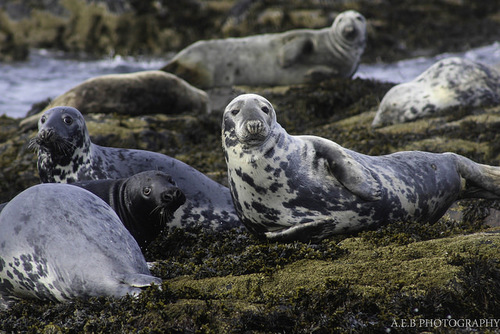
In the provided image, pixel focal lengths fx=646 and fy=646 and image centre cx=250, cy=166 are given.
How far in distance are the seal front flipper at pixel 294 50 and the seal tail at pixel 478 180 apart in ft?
23.6

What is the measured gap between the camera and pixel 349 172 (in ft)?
13.0

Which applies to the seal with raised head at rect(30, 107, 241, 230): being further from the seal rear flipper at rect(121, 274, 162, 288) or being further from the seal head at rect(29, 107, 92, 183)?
the seal rear flipper at rect(121, 274, 162, 288)

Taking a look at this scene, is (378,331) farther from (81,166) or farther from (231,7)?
(231,7)

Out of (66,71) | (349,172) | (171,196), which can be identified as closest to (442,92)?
(349,172)

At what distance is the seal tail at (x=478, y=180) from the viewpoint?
181 inches

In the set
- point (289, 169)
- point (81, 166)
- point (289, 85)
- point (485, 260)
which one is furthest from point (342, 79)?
point (485, 260)

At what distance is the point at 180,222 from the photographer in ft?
16.6

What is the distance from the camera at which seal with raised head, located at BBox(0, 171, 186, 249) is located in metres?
4.27

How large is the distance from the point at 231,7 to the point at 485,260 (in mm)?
16133

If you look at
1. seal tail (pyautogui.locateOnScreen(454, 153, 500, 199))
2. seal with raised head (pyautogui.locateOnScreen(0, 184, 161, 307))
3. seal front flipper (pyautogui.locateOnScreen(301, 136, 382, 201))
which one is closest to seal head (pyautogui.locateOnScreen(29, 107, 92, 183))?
seal with raised head (pyautogui.locateOnScreen(0, 184, 161, 307))

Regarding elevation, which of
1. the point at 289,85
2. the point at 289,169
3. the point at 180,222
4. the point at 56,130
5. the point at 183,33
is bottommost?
the point at 183,33

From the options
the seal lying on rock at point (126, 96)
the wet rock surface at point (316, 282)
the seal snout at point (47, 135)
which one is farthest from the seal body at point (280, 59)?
the seal snout at point (47, 135)

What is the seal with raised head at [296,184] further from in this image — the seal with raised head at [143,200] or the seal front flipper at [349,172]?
the seal with raised head at [143,200]

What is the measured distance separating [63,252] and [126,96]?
5634mm
